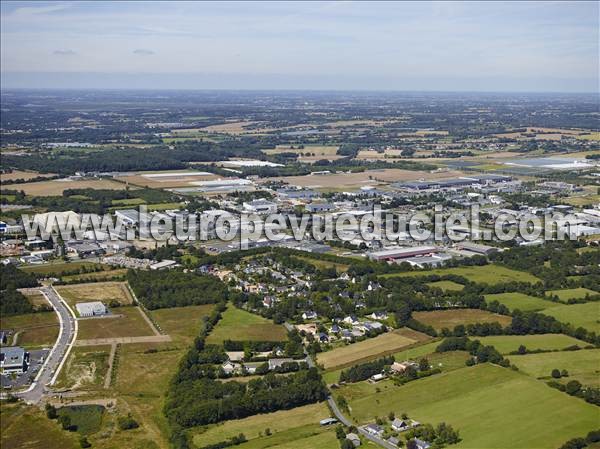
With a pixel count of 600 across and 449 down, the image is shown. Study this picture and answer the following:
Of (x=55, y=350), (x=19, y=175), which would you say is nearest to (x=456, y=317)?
(x=55, y=350)

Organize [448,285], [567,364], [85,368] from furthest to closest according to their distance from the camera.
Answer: [448,285] → [85,368] → [567,364]

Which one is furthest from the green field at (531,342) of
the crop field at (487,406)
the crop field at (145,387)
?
the crop field at (145,387)

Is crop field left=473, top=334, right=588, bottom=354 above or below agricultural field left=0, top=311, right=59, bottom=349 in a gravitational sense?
above

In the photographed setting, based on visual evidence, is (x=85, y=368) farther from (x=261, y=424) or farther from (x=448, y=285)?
(x=448, y=285)

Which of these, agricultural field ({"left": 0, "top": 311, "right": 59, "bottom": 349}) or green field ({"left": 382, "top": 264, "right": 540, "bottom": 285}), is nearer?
agricultural field ({"left": 0, "top": 311, "right": 59, "bottom": 349})

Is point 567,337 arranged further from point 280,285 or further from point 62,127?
point 62,127

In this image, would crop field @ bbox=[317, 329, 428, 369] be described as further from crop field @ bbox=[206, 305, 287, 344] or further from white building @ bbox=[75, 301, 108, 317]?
white building @ bbox=[75, 301, 108, 317]

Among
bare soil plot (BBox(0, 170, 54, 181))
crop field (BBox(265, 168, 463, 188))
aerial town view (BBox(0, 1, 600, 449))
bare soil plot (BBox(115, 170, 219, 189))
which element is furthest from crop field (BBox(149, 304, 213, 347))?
bare soil plot (BBox(0, 170, 54, 181))
